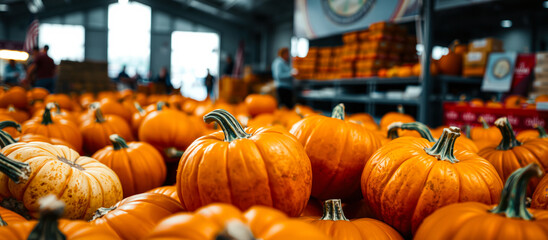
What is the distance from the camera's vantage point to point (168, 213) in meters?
1.04

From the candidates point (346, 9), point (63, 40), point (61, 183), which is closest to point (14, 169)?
point (61, 183)

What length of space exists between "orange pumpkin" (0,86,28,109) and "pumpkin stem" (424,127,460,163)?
344 cm

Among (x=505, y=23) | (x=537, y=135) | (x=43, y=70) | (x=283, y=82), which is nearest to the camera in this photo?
(x=537, y=135)

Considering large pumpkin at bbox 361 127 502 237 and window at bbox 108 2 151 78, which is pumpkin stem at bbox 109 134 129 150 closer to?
large pumpkin at bbox 361 127 502 237

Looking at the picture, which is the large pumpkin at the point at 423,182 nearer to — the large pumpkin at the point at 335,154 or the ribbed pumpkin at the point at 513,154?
the large pumpkin at the point at 335,154

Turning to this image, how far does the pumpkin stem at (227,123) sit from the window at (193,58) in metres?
21.4

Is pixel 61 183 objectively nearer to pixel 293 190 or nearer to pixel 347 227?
pixel 293 190

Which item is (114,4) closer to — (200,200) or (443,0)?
(443,0)

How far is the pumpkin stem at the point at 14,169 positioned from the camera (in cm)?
90

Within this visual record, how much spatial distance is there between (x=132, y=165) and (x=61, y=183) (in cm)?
59

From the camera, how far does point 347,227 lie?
3.07ft

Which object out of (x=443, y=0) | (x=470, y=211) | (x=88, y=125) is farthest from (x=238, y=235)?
(x=443, y=0)

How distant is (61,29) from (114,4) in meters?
3.27

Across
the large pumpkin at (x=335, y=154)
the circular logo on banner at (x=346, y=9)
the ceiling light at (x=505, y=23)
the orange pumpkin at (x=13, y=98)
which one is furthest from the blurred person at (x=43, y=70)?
the ceiling light at (x=505, y=23)
